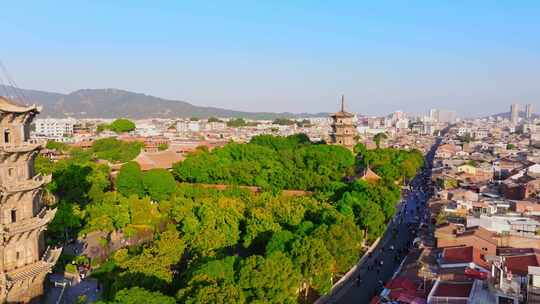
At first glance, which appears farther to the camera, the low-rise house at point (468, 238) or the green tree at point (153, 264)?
the low-rise house at point (468, 238)

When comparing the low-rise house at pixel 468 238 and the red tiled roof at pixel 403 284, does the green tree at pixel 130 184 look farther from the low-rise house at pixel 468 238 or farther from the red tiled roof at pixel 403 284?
the red tiled roof at pixel 403 284

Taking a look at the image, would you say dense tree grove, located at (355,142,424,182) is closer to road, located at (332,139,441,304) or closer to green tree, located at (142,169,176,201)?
road, located at (332,139,441,304)

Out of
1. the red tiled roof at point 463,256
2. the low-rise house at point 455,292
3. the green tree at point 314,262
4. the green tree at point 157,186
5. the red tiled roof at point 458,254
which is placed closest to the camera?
the low-rise house at point 455,292

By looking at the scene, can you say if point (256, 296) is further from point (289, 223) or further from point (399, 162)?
point (399, 162)

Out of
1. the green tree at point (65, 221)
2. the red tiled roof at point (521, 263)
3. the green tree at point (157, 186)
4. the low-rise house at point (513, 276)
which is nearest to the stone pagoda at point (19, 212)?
the green tree at point (65, 221)

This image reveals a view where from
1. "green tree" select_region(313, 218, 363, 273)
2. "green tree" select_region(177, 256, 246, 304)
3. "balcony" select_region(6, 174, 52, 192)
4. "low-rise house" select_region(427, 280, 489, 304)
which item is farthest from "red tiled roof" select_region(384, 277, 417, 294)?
"balcony" select_region(6, 174, 52, 192)

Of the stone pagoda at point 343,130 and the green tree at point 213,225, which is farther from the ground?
the stone pagoda at point 343,130

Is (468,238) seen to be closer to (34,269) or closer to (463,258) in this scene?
(463,258)
